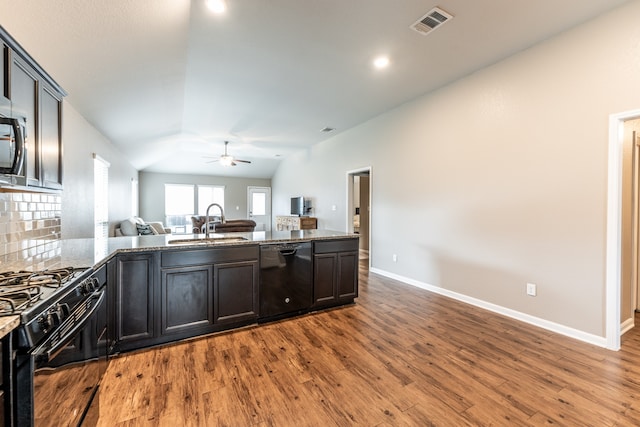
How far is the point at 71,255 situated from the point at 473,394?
2909 mm

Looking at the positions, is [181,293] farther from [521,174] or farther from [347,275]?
[521,174]

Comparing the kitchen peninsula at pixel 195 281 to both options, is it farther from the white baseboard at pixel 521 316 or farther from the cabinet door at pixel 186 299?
the white baseboard at pixel 521 316

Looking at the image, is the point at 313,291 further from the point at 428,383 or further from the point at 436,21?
the point at 436,21

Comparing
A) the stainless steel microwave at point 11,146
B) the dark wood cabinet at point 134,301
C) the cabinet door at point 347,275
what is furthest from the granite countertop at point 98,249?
the stainless steel microwave at point 11,146

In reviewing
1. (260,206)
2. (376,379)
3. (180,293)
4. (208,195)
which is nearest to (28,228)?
(180,293)

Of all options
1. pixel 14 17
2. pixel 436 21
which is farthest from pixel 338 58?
pixel 14 17

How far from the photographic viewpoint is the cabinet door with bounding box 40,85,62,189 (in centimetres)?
178

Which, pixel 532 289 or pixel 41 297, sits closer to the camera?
pixel 41 297

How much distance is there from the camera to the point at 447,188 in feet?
12.7

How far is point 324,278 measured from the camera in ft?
10.7

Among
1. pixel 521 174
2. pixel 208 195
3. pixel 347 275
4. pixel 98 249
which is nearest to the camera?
pixel 98 249

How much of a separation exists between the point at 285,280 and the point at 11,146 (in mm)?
2261

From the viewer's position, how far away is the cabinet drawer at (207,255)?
2.43 metres

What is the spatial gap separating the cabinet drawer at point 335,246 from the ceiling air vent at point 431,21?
7.57 feet
